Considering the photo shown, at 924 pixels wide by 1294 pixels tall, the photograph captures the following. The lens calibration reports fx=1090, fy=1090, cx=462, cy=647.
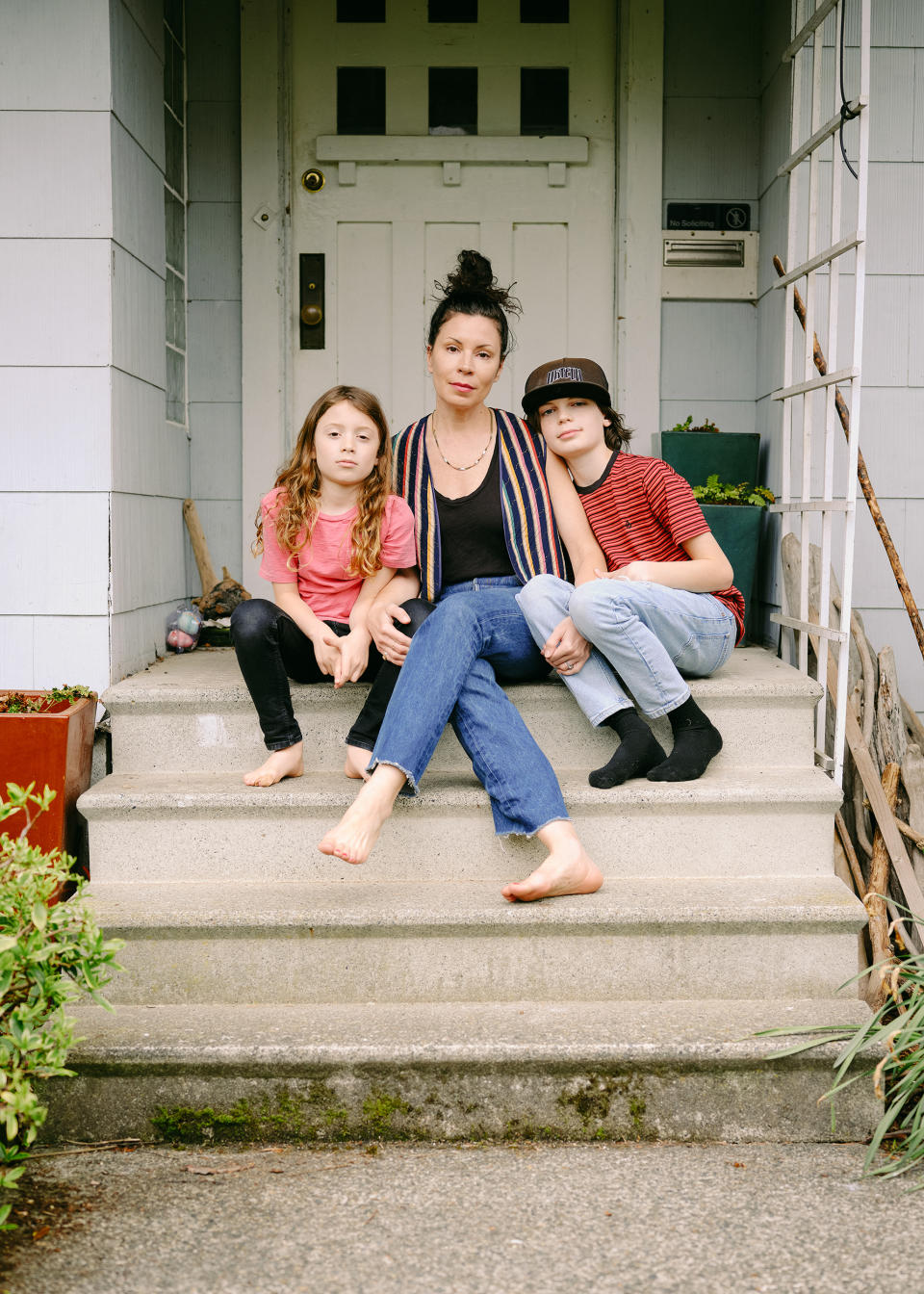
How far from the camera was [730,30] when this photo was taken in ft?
10.9

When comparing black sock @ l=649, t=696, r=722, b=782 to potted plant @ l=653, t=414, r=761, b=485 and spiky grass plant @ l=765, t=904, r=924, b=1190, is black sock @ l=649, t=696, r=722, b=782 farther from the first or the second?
potted plant @ l=653, t=414, r=761, b=485

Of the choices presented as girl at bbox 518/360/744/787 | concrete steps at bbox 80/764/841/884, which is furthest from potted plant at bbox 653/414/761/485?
concrete steps at bbox 80/764/841/884

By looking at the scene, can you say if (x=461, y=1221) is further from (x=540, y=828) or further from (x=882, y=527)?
(x=882, y=527)

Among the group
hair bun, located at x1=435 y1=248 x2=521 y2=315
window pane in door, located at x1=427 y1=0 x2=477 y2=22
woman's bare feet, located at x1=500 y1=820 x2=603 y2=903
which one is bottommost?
woman's bare feet, located at x1=500 y1=820 x2=603 y2=903

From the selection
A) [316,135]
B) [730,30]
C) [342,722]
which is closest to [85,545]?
[342,722]

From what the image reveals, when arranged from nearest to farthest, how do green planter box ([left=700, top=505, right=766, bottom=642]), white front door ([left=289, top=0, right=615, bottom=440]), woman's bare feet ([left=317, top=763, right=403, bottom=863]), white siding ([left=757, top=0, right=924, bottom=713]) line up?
woman's bare feet ([left=317, top=763, right=403, bottom=863]), white siding ([left=757, top=0, right=924, bottom=713]), green planter box ([left=700, top=505, right=766, bottom=642]), white front door ([left=289, top=0, right=615, bottom=440])

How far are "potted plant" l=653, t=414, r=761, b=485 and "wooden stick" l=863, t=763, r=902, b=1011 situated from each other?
3.56ft

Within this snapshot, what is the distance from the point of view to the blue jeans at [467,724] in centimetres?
207

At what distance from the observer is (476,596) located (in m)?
2.29

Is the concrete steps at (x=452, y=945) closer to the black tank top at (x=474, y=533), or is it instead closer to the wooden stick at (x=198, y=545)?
the black tank top at (x=474, y=533)

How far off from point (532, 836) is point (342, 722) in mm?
547

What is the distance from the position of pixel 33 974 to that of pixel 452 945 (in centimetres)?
78

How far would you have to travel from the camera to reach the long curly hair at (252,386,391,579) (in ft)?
7.86

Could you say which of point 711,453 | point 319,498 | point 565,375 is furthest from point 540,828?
point 711,453
